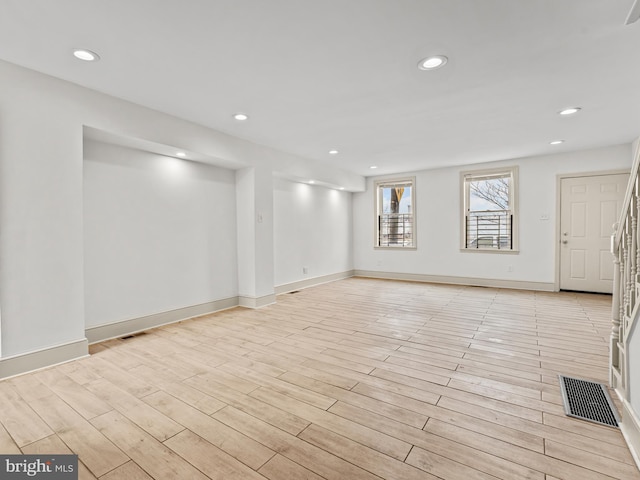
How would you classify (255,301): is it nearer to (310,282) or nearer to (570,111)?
(310,282)

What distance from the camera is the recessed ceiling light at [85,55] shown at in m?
2.36

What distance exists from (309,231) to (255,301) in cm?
234

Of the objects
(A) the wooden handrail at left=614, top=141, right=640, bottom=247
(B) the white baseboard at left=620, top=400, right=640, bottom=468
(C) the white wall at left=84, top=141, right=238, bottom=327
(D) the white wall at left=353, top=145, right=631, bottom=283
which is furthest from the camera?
(D) the white wall at left=353, top=145, right=631, bottom=283

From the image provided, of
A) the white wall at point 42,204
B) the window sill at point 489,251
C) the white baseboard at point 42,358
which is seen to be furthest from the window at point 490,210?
the white baseboard at point 42,358

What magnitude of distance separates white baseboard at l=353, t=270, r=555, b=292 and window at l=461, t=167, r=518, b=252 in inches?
26.1

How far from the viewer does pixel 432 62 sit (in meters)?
2.54

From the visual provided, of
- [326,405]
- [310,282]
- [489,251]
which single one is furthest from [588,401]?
[310,282]

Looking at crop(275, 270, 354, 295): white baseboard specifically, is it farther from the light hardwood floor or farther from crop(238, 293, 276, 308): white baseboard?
the light hardwood floor

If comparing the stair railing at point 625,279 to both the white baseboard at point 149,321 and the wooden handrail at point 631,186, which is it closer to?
the wooden handrail at point 631,186

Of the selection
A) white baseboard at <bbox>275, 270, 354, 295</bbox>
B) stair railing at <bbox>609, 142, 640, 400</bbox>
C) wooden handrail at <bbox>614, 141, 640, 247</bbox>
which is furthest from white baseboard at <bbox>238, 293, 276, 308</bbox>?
wooden handrail at <bbox>614, 141, 640, 247</bbox>

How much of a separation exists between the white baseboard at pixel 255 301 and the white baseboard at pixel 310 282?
86cm

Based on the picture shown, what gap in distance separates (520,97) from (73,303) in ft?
16.0

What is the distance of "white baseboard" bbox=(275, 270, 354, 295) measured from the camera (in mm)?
6047

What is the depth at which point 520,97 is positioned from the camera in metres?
3.25
